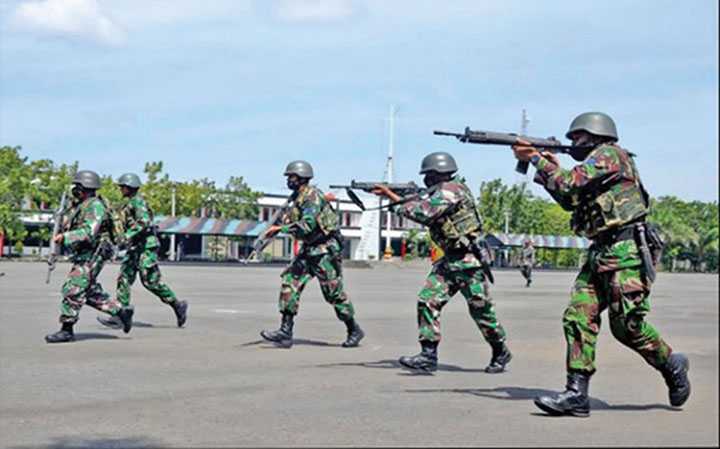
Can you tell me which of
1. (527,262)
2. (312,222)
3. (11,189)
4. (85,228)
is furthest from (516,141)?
(11,189)

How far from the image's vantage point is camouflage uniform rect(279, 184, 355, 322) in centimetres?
995

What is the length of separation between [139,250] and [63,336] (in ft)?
6.16

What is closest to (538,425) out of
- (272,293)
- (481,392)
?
(481,392)

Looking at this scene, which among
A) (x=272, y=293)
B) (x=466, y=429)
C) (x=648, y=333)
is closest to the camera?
(x=466, y=429)

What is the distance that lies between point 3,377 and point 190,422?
8.84 feet

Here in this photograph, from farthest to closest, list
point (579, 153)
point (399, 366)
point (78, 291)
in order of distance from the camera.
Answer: point (78, 291) < point (399, 366) < point (579, 153)

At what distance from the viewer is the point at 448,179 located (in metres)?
8.38

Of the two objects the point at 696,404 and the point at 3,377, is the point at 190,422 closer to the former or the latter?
the point at 3,377

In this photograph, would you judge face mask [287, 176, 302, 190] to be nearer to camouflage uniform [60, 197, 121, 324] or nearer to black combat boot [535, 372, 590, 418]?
camouflage uniform [60, 197, 121, 324]

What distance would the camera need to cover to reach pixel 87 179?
34.4ft

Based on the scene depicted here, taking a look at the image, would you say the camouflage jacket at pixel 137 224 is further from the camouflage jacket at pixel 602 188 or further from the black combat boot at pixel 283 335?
the camouflage jacket at pixel 602 188

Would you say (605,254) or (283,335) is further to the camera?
(283,335)

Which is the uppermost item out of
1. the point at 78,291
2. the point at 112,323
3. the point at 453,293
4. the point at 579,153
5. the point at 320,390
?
the point at 579,153

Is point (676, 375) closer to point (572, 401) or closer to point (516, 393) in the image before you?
point (572, 401)
